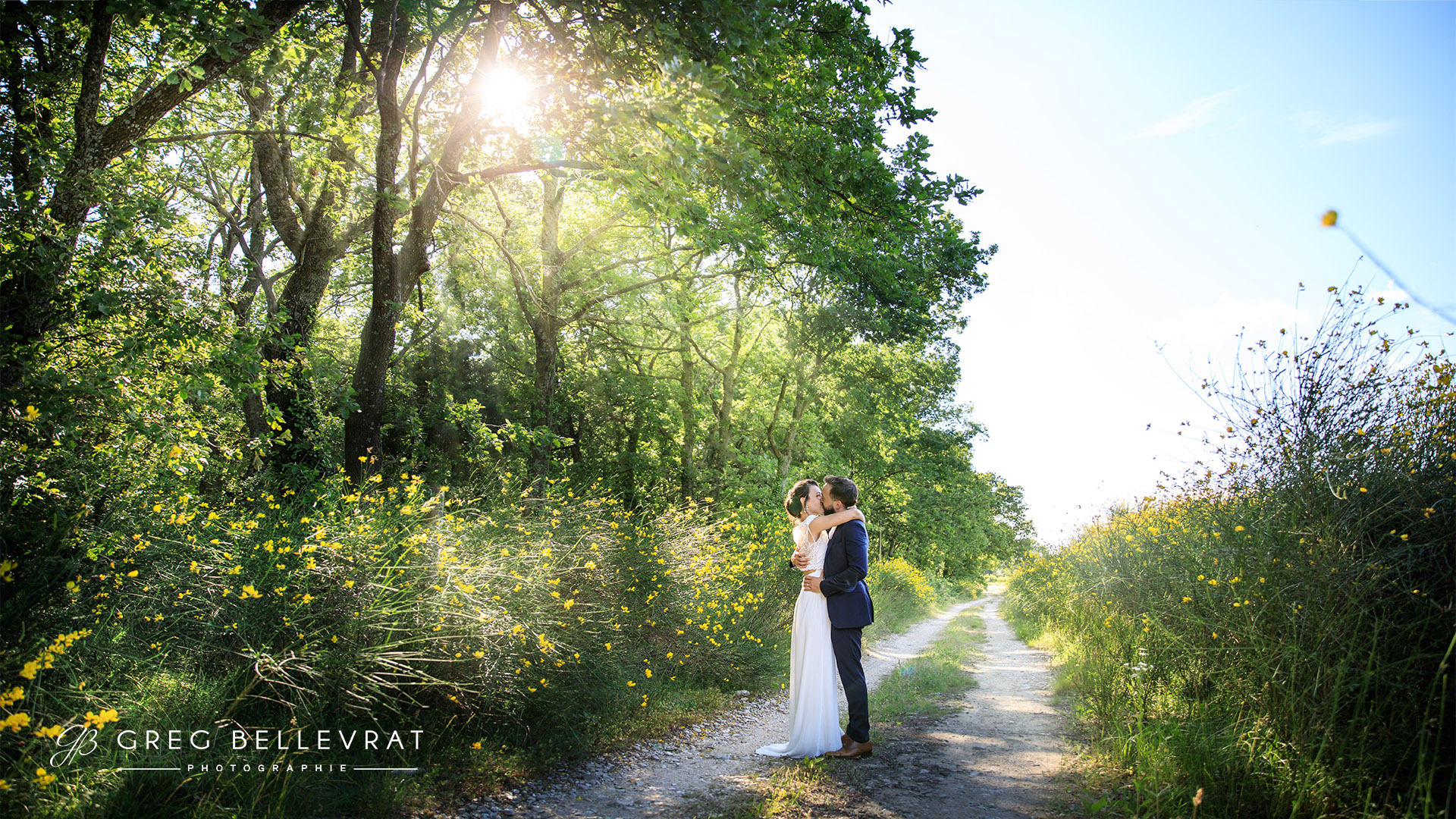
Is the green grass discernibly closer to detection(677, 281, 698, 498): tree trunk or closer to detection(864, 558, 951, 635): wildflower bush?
detection(864, 558, 951, 635): wildflower bush

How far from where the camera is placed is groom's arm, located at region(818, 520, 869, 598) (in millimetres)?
5770

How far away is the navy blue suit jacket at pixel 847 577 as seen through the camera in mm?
5777

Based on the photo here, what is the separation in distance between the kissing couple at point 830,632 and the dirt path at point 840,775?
0.25 m

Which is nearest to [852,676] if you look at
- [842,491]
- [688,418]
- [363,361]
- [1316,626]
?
[842,491]

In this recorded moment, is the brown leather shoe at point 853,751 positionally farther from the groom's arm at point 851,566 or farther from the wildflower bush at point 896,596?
the wildflower bush at point 896,596

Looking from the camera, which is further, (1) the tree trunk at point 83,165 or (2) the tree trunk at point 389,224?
(2) the tree trunk at point 389,224

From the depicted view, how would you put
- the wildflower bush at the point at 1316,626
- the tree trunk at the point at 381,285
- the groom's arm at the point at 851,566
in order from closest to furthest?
the wildflower bush at the point at 1316,626 → the groom's arm at the point at 851,566 → the tree trunk at the point at 381,285

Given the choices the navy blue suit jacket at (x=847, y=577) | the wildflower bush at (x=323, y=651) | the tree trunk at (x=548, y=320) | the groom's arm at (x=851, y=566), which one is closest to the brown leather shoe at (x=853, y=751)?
the navy blue suit jacket at (x=847, y=577)

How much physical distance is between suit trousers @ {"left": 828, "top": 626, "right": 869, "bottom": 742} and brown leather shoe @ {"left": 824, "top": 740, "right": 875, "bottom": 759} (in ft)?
0.13

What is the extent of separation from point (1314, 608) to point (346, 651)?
18.6 ft

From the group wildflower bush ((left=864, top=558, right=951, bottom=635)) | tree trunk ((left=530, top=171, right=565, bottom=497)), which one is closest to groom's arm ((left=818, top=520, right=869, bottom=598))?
wildflower bush ((left=864, top=558, right=951, bottom=635))

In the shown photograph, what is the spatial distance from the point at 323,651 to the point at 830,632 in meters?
3.71

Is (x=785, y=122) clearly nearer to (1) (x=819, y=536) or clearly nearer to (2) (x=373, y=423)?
→ (1) (x=819, y=536)

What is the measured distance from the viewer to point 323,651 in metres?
4.23
